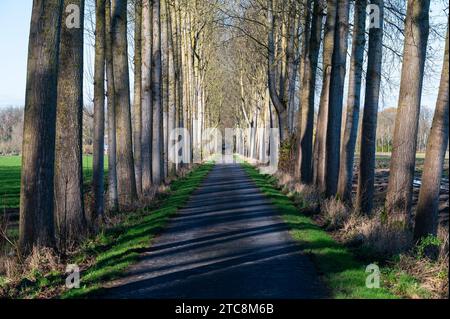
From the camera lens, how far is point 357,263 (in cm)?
1019

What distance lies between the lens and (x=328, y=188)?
18922 mm

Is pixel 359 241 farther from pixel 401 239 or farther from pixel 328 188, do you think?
pixel 328 188

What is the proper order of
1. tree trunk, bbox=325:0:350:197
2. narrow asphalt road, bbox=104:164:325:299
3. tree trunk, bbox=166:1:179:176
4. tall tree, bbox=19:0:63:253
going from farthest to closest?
tree trunk, bbox=166:1:179:176 < tree trunk, bbox=325:0:350:197 < tall tree, bbox=19:0:63:253 < narrow asphalt road, bbox=104:164:325:299

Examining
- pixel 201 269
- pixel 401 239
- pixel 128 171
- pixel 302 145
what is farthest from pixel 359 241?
pixel 302 145

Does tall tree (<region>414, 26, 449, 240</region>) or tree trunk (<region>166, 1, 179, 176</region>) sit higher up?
tree trunk (<region>166, 1, 179, 176</region>)

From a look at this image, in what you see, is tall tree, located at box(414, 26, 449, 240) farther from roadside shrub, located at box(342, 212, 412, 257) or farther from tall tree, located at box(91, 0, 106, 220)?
tall tree, located at box(91, 0, 106, 220)

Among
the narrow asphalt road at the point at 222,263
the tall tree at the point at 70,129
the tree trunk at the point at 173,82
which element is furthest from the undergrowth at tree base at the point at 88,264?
the tree trunk at the point at 173,82

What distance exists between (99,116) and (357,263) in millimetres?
8475

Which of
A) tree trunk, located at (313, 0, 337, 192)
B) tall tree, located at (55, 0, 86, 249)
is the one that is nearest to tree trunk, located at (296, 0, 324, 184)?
tree trunk, located at (313, 0, 337, 192)

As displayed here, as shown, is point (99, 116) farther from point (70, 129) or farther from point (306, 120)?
point (306, 120)

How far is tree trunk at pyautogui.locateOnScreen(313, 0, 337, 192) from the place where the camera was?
66.6ft

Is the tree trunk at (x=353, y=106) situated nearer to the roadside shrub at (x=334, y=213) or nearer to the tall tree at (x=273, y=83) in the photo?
the roadside shrub at (x=334, y=213)

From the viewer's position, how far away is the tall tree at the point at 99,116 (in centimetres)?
1513

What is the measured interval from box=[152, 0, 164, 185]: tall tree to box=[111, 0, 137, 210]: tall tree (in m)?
5.73
